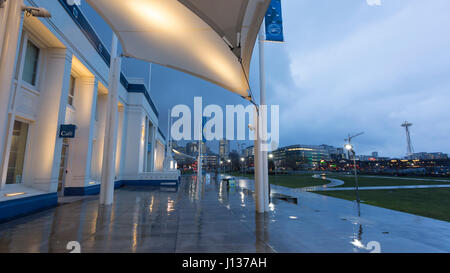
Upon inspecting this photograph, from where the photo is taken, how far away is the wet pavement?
4.30m

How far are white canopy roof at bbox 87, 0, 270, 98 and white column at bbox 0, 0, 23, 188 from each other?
114 inches

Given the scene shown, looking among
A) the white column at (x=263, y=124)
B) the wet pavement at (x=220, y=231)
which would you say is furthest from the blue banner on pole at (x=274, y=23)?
the wet pavement at (x=220, y=231)

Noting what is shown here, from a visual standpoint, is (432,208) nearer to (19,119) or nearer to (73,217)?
(73,217)

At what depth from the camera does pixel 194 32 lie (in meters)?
6.43

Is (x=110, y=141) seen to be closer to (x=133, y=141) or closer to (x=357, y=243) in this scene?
(x=357, y=243)

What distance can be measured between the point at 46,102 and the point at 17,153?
2458 mm

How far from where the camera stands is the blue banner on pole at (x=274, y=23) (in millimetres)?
8656

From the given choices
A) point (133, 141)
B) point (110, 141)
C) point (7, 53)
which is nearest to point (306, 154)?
point (133, 141)

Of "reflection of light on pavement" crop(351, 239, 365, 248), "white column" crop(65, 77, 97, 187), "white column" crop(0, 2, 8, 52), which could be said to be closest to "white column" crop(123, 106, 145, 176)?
"white column" crop(65, 77, 97, 187)

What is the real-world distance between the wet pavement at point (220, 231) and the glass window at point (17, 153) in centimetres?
212

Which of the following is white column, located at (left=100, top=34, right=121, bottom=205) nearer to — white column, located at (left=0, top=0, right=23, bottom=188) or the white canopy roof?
the white canopy roof

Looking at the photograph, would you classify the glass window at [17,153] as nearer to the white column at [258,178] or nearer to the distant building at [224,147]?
the white column at [258,178]
